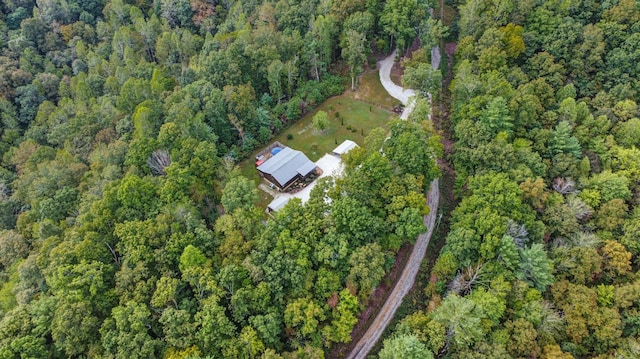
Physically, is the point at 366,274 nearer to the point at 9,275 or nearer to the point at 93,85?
the point at 9,275

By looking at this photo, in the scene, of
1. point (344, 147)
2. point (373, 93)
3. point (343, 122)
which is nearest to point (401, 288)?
point (344, 147)

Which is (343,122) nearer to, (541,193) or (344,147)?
(344,147)

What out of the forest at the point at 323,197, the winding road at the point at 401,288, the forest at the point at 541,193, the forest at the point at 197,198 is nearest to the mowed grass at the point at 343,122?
the forest at the point at 323,197

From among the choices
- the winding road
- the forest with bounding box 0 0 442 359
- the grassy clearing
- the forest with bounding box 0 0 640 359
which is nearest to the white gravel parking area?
the forest with bounding box 0 0 640 359

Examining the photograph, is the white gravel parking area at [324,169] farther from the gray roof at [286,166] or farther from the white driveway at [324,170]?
the gray roof at [286,166]

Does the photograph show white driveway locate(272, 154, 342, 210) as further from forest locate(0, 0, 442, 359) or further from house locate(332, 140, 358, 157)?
forest locate(0, 0, 442, 359)

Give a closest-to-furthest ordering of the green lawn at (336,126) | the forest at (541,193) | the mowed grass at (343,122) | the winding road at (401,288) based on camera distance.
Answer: the forest at (541,193)
the winding road at (401,288)
the mowed grass at (343,122)
the green lawn at (336,126)

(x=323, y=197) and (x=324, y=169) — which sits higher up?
(x=323, y=197)
